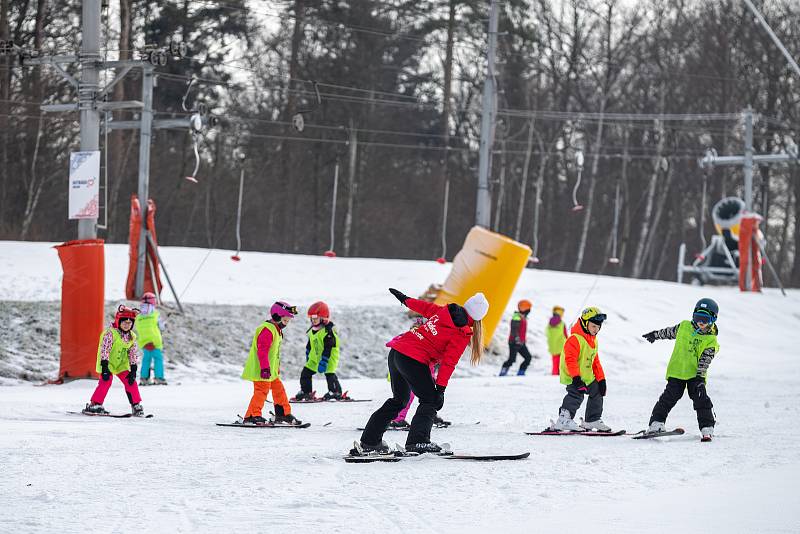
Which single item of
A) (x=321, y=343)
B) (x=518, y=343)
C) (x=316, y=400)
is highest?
(x=321, y=343)

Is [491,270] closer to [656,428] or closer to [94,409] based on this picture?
[656,428]

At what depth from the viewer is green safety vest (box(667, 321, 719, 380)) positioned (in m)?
11.9

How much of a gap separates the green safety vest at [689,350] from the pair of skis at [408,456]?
7.86 feet

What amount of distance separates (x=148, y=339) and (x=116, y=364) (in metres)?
4.86

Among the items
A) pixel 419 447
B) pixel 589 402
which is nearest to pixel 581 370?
pixel 589 402

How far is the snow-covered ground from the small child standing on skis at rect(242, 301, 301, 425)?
18.2 inches

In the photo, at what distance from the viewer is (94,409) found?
13.0 metres

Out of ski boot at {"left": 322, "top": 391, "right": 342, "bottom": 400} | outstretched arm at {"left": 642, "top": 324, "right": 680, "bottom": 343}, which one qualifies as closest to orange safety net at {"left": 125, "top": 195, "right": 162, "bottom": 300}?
ski boot at {"left": 322, "top": 391, "right": 342, "bottom": 400}

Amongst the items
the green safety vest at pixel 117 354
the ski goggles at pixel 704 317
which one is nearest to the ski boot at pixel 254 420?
the green safety vest at pixel 117 354

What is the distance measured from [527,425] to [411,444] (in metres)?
3.62

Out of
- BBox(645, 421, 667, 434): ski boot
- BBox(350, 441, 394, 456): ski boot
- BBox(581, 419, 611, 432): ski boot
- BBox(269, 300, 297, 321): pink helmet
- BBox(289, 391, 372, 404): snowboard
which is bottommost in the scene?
BBox(289, 391, 372, 404): snowboard

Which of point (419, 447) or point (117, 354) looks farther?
point (117, 354)

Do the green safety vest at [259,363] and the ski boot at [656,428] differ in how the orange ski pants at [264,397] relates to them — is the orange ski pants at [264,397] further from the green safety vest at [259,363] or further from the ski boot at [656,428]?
the ski boot at [656,428]

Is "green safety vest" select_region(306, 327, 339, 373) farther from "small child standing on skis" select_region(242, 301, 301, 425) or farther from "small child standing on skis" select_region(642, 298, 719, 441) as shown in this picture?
"small child standing on skis" select_region(642, 298, 719, 441)
